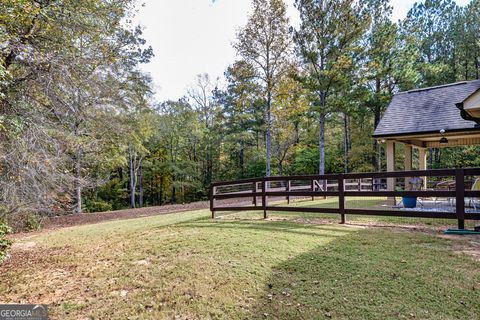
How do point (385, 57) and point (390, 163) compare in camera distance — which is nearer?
point (390, 163)

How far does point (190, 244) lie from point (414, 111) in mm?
9987

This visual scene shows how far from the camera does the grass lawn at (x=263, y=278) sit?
2643mm

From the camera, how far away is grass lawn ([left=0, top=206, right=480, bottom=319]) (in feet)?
8.67

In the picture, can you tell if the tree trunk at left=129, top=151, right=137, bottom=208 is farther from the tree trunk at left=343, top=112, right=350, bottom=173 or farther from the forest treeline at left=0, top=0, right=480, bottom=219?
the tree trunk at left=343, top=112, right=350, bottom=173

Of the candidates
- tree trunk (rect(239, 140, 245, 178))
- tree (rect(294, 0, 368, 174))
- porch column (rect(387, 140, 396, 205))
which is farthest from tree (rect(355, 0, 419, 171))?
tree trunk (rect(239, 140, 245, 178))

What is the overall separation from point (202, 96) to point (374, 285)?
26.0m

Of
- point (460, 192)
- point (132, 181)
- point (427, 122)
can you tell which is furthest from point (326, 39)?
point (132, 181)

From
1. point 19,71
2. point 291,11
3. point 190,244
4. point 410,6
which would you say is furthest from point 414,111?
point 410,6

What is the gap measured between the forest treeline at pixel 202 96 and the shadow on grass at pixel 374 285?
195 inches

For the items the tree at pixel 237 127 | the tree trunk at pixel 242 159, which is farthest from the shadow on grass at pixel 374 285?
the tree trunk at pixel 242 159

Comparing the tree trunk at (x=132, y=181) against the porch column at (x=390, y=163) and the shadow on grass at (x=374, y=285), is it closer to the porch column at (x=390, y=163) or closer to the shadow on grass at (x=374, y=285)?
the porch column at (x=390, y=163)

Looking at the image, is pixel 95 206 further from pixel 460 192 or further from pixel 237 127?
pixel 460 192

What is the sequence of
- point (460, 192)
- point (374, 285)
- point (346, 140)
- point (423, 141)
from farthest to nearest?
1. point (346, 140)
2. point (423, 141)
3. point (460, 192)
4. point (374, 285)

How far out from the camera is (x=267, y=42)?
14.0 m
